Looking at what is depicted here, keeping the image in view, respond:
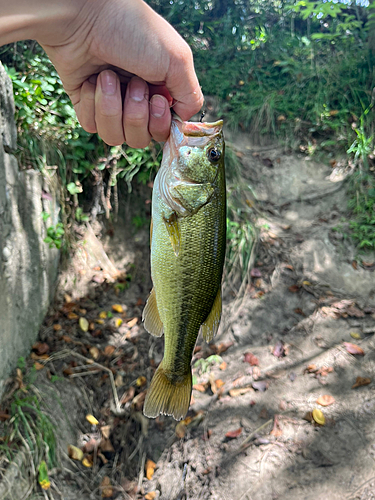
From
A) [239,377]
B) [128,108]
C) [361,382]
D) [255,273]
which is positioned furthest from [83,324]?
[128,108]

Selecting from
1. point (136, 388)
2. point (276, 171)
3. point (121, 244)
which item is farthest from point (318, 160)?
point (136, 388)

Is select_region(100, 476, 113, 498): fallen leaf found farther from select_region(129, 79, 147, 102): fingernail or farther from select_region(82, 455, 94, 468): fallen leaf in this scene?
select_region(129, 79, 147, 102): fingernail

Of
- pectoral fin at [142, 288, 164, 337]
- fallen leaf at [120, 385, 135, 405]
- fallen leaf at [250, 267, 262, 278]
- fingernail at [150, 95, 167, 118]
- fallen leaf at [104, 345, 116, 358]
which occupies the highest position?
fingernail at [150, 95, 167, 118]

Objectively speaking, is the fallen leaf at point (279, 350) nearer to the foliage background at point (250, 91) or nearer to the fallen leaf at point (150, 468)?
the foliage background at point (250, 91)

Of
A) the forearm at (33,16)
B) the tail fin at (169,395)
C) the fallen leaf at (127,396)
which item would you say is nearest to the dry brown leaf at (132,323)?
the fallen leaf at (127,396)

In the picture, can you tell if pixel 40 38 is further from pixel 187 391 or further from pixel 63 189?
pixel 63 189

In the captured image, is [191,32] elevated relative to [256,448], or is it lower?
elevated

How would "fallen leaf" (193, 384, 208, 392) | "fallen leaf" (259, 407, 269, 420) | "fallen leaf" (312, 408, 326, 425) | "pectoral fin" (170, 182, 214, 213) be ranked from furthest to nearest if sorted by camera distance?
1. "fallen leaf" (193, 384, 208, 392)
2. "fallen leaf" (259, 407, 269, 420)
3. "fallen leaf" (312, 408, 326, 425)
4. "pectoral fin" (170, 182, 214, 213)

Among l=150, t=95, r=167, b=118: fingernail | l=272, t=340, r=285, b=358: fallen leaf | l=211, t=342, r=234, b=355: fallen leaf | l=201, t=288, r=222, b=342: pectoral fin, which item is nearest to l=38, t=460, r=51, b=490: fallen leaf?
l=211, t=342, r=234, b=355: fallen leaf
